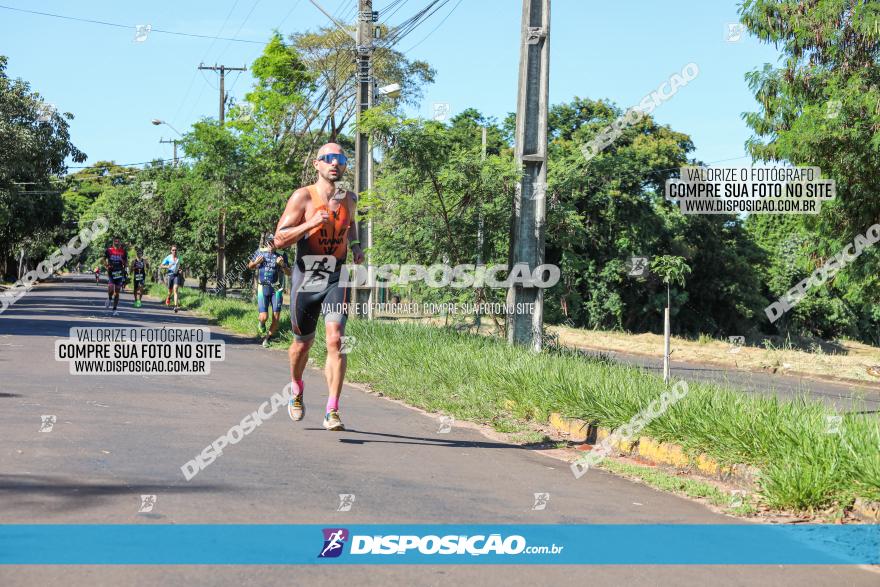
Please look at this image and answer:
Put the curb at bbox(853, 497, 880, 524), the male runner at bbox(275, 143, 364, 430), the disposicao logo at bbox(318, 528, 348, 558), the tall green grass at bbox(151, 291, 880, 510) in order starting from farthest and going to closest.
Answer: the male runner at bbox(275, 143, 364, 430) → the tall green grass at bbox(151, 291, 880, 510) → the curb at bbox(853, 497, 880, 524) → the disposicao logo at bbox(318, 528, 348, 558)

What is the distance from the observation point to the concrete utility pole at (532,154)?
42.1ft

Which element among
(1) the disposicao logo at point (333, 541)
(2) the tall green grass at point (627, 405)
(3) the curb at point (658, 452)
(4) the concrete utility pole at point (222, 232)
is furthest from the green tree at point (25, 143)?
(1) the disposicao logo at point (333, 541)

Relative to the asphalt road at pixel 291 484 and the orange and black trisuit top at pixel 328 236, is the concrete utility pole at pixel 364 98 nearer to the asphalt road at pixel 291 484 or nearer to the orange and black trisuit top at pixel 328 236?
the asphalt road at pixel 291 484

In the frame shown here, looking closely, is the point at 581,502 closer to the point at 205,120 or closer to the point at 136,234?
the point at 205,120

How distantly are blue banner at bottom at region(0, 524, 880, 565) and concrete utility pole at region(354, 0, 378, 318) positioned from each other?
41.9ft

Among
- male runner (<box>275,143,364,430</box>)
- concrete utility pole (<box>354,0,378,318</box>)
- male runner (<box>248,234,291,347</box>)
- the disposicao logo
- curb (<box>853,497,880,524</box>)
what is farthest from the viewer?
concrete utility pole (<box>354,0,378,318</box>)

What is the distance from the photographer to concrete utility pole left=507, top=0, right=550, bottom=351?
12.8 metres

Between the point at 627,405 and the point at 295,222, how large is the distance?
316 centimetres

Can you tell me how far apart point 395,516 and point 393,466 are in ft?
4.75

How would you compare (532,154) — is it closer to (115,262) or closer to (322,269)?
(322,269)

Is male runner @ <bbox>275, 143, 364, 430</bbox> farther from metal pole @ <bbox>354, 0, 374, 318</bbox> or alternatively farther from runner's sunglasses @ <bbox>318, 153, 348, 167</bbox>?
metal pole @ <bbox>354, 0, 374, 318</bbox>

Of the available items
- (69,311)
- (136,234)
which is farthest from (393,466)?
(136,234)

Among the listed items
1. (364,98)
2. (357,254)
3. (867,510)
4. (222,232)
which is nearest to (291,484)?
(357,254)

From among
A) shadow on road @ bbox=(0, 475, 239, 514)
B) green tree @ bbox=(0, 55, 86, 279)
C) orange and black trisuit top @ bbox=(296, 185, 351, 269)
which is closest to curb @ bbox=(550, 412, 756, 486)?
orange and black trisuit top @ bbox=(296, 185, 351, 269)
